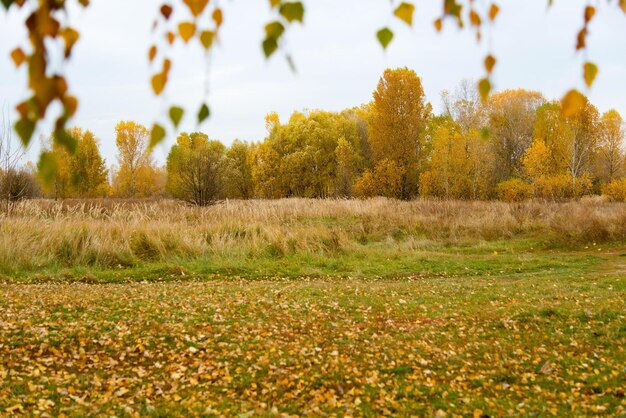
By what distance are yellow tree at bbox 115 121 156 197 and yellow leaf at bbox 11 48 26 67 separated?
57.6 metres

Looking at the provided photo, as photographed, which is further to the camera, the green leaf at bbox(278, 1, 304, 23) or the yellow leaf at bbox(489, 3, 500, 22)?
the yellow leaf at bbox(489, 3, 500, 22)

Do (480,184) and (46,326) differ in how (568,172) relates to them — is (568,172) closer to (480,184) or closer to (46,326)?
(480,184)

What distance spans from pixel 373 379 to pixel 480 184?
31.7m

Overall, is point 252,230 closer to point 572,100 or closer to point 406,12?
point 406,12

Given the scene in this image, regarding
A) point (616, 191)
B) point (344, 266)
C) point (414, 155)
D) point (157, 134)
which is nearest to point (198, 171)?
point (344, 266)

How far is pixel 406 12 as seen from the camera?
6.50ft

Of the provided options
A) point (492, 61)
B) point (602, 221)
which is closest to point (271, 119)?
point (602, 221)

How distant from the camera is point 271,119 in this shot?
61.8m

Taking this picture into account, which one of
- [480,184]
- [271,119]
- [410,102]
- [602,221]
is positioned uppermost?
[271,119]

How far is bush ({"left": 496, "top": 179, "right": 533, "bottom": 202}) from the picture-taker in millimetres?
34375

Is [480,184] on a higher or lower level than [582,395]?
higher

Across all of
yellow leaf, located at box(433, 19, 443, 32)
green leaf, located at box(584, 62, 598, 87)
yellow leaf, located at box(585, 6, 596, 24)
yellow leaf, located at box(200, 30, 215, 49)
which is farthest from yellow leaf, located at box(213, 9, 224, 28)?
yellow leaf, located at box(585, 6, 596, 24)

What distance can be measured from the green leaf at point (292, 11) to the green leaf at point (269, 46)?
91 millimetres

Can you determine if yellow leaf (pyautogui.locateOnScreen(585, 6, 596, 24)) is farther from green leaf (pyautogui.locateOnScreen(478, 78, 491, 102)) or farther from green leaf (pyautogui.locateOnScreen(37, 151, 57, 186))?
green leaf (pyautogui.locateOnScreen(37, 151, 57, 186))
